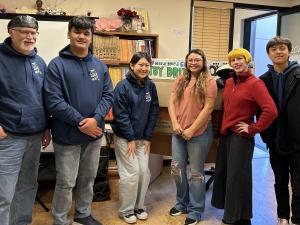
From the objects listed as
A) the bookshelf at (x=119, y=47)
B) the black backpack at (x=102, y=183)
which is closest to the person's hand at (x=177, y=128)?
the black backpack at (x=102, y=183)

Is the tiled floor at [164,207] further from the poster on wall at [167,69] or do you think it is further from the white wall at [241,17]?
the white wall at [241,17]

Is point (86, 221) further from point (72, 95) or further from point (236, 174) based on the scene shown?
point (236, 174)

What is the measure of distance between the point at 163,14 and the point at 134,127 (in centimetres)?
206

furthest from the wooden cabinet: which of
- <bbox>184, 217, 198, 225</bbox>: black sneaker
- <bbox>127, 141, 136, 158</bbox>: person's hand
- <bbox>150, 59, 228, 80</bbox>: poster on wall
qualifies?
<bbox>184, 217, 198, 225</bbox>: black sneaker

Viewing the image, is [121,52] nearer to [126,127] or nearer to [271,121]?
[126,127]

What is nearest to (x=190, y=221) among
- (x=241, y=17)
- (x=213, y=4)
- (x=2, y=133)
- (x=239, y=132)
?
(x=239, y=132)

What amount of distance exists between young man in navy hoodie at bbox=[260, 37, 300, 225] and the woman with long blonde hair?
42 cm

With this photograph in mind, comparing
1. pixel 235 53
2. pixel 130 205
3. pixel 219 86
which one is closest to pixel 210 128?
pixel 219 86

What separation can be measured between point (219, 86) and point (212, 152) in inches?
23.5

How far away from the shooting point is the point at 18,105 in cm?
187

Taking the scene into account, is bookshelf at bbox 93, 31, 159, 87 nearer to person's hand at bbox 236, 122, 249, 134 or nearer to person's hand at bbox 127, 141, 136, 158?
person's hand at bbox 127, 141, 136, 158

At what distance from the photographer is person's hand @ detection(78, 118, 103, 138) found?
81.5 inches

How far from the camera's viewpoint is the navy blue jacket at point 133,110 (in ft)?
7.96

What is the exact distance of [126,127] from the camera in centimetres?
242
